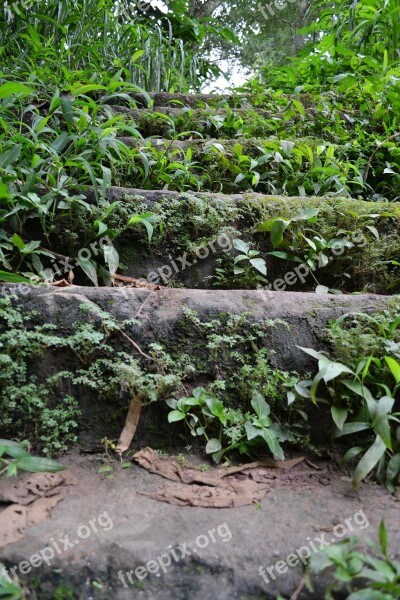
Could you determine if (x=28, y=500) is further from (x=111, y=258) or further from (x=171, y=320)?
(x=111, y=258)

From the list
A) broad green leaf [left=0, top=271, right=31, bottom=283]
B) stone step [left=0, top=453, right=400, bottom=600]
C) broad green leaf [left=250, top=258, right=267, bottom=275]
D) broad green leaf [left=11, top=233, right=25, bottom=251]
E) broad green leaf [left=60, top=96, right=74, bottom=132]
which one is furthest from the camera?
broad green leaf [left=60, top=96, right=74, bottom=132]

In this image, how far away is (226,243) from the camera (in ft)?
7.73

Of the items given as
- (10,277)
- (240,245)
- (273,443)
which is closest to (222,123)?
(240,245)

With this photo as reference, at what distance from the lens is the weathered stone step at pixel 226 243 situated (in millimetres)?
2326

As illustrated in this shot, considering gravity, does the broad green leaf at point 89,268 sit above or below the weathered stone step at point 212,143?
below

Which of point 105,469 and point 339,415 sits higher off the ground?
point 339,415

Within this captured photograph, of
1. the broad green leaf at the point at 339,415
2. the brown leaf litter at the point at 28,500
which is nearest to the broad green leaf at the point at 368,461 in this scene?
the broad green leaf at the point at 339,415

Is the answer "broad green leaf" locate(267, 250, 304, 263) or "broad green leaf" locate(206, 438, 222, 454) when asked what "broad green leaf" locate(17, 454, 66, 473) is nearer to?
"broad green leaf" locate(206, 438, 222, 454)

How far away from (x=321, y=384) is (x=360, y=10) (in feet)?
13.7

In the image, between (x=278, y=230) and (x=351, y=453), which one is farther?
(x=278, y=230)

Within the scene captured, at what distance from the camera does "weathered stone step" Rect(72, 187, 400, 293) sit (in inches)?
91.6

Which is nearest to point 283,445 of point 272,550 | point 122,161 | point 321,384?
point 321,384

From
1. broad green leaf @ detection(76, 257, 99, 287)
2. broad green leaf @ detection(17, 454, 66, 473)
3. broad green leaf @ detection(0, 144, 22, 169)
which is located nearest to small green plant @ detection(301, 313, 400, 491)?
broad green leaf @ detection(17, 454, 66, 473)

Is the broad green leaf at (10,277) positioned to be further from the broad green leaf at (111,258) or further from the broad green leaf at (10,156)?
the broad green leaf at (10,156)
